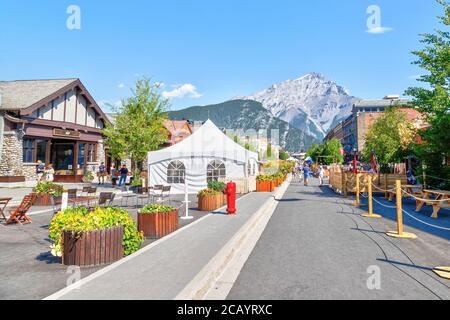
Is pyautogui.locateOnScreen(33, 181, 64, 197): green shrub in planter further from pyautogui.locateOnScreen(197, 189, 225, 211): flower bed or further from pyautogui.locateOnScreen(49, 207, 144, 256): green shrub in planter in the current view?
pyautogui.locateOnScreen(49, 207, 144, 256): green shrub in planter

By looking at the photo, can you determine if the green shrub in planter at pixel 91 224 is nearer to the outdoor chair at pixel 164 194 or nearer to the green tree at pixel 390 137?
the outdoor chair at pixel 164 194

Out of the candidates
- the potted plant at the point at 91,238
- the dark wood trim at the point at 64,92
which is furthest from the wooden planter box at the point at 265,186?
the dark wood trim at the point at 64,92

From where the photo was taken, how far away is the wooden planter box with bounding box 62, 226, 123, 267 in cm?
557

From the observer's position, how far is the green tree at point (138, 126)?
23938 mm

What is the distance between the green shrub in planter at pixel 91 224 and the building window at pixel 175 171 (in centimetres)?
1442

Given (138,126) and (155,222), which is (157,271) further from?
(138,126)

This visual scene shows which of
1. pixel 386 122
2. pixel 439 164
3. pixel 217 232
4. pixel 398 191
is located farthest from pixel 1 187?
pixel 386 122

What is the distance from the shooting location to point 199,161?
20.8 metres

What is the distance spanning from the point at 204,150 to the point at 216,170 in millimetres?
1654

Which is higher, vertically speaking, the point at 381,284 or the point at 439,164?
the point at 439,164

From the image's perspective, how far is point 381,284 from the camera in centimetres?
465

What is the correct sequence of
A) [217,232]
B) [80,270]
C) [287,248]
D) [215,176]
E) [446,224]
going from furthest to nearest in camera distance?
[215,176] < [446,224] < [217,232] < [287,248] < [80,270]
